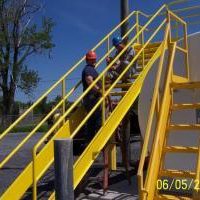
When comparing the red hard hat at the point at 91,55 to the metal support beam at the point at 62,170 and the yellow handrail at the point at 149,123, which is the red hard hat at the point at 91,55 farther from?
the metal support beam at the point at 62,170

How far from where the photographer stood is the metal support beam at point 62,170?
4.57 meters

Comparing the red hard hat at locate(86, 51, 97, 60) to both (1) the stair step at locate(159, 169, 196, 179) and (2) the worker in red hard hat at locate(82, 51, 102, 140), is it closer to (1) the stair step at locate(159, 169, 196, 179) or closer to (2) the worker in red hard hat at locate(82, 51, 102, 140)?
(2) the worker in red hard hat at locate(82, 51, 102, 140)

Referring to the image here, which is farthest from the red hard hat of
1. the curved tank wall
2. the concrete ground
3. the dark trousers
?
the concrete ground

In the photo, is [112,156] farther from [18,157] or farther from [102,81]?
[18,157]

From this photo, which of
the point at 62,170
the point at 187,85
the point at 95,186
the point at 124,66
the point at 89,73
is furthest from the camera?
the point at 95,186

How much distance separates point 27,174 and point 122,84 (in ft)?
10.2

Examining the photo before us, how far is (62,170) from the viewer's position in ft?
15.0

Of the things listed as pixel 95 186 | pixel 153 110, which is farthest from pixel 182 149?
pixel 95 186

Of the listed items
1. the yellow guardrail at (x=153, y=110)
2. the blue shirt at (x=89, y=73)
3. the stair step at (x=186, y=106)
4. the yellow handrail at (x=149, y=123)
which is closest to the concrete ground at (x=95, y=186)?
the blue shirt at (x=89, y=73)

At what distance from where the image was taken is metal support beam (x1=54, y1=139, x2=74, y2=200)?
4.57m

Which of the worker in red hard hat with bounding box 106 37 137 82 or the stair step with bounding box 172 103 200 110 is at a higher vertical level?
the worker in red hard hat with bounding box 106 37 137 82

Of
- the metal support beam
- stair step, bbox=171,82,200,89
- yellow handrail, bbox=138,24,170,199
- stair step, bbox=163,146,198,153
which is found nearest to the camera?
the metal support beam

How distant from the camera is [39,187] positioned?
1102 cm

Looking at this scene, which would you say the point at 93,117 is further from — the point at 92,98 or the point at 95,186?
the point at 95,186
